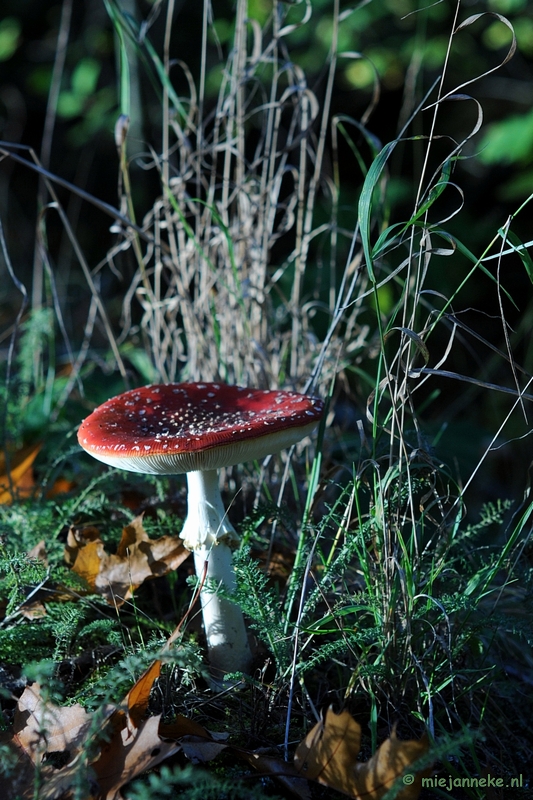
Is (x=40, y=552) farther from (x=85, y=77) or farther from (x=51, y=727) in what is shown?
(x=85, y=77)

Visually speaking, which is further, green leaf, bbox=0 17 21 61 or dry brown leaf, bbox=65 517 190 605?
green leaf, bbox=0 17 21 61

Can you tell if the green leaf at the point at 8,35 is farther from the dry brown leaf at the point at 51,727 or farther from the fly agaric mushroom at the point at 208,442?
the dry brown leaf at the point at 51,727

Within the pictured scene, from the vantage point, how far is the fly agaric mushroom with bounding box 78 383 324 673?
57.7 inches

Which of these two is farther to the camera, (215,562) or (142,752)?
(215,562)

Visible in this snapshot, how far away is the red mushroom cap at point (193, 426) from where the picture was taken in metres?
1.45

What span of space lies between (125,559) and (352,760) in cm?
89

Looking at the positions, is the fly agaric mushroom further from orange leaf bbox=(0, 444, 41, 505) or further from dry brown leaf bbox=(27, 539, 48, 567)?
orange leaf bbox=(0, 444, 41, 505)

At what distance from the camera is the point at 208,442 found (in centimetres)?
143

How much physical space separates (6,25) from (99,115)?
118cm

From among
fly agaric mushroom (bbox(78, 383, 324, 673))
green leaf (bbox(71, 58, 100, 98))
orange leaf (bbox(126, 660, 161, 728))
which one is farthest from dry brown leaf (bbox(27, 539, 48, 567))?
green leaf (bbox(71, 58, 100, 98))

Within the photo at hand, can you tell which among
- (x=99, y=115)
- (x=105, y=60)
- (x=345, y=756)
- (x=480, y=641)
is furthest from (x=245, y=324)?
(x=105, y=60)

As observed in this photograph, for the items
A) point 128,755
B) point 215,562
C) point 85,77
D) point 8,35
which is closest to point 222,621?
point 215,562

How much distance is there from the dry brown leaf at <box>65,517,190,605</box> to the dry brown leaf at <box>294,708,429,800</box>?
73 cm

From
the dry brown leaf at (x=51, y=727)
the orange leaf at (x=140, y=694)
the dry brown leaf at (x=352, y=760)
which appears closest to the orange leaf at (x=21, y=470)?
the dry brown leaf at (x=51, y=727)
